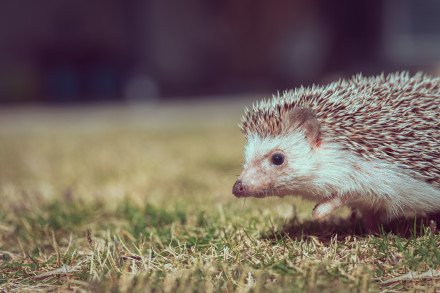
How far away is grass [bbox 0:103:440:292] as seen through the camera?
251 centimetres

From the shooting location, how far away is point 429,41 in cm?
1448

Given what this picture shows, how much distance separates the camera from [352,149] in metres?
3.00

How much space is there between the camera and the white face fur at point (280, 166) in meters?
3.07

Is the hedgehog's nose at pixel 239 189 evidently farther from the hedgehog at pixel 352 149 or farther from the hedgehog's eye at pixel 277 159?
the hedgehog's eye at pixel 277 159

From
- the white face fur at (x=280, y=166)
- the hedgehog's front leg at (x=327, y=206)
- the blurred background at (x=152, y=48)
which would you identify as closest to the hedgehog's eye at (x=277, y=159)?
the white face fur at (x=280, y=166)

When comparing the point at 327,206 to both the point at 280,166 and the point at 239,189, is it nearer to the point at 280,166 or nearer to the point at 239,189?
the point at 280,166

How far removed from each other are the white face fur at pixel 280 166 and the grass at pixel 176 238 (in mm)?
211

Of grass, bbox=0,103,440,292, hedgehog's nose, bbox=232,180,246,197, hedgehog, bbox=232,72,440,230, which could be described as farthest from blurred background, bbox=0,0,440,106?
hedgehog's nose, bbox=232,180,246,197

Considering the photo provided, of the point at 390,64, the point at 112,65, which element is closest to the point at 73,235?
the point at 390,64

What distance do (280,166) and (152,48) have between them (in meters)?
14.4

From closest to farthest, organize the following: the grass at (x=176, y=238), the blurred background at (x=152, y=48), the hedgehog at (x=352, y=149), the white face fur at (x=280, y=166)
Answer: the grass at (x=176, y=238) < the hedgehog at (x=352, y=149) < the white face fur at (x=280, y=166) < the blurred background at (x=152, y=48)

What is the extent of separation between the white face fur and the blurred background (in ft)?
41.8

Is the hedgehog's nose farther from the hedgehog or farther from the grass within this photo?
the grass

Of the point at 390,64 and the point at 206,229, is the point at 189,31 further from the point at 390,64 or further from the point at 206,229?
the point at 206,229
